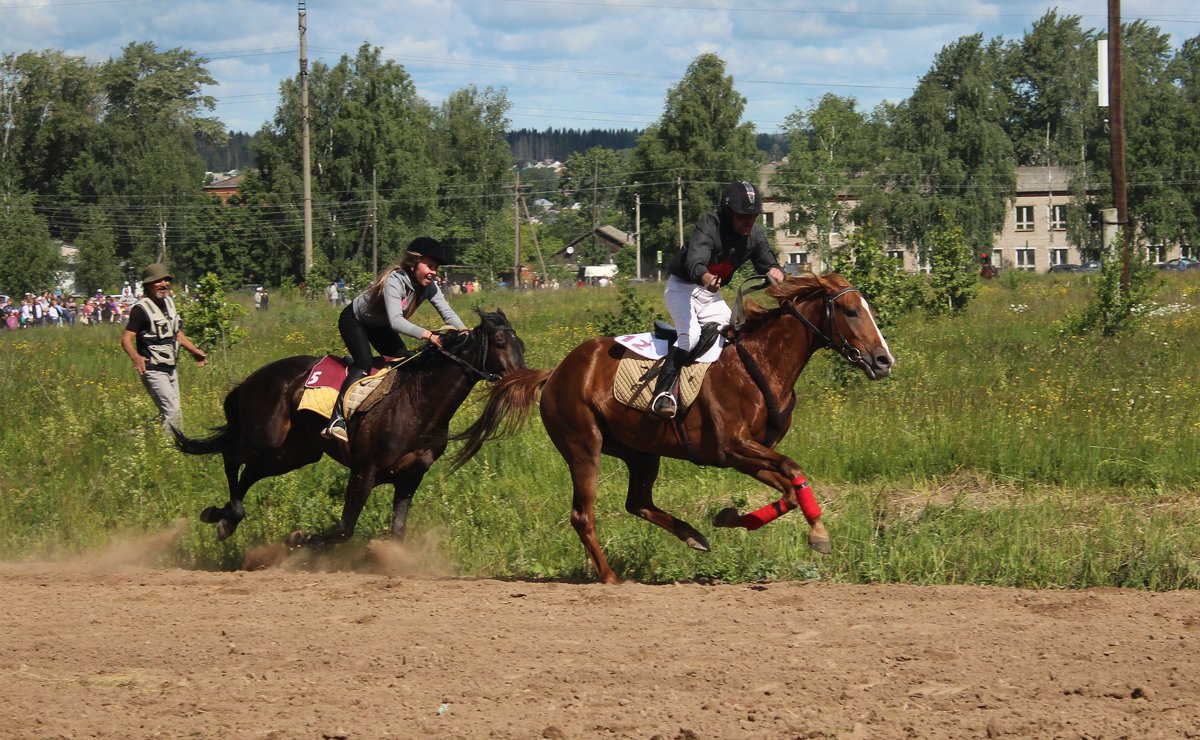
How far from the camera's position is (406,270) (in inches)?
371

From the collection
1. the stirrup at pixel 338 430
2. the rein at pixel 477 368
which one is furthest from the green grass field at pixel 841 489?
the rein at pixel 477 368

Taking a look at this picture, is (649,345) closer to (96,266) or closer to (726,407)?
(726,407)

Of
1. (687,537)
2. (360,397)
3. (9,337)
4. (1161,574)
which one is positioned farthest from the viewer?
(9,337)

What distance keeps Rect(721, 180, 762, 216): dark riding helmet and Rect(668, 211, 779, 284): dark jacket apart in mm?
240

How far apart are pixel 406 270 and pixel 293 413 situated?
1.61 meters

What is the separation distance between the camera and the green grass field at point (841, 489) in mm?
8414

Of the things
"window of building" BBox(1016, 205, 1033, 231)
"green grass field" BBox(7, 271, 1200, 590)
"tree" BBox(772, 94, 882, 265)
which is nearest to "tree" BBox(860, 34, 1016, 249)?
"tree" BBox(772, 94, 882, 265)

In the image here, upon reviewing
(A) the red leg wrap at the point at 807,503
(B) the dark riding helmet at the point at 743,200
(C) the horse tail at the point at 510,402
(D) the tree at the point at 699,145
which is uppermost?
(D) the tree at the point at 699,145

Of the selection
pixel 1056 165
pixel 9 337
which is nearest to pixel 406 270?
pixel 9 337

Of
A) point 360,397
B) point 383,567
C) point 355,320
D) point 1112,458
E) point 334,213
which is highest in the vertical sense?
point 334,213

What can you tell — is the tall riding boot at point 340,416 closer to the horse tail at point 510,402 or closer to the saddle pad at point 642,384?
the horse tail at point 510,402

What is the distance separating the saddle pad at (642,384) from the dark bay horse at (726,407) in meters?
0.06

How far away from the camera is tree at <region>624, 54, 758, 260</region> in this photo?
67.5m

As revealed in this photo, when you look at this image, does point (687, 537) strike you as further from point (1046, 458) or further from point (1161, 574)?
point (1046, 458)
